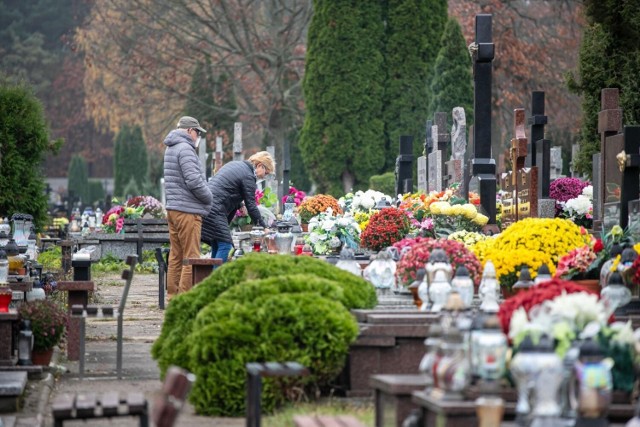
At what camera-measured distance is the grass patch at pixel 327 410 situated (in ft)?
27.4

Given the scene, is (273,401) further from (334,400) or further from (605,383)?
(605,383)

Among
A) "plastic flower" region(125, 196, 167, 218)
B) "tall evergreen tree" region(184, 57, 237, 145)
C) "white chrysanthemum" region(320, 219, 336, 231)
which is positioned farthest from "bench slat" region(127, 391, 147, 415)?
"tall evergreen tree" region(184, 57, 237, 145)

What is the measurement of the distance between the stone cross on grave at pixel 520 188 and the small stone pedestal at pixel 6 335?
6990 mm

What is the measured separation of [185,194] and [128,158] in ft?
165

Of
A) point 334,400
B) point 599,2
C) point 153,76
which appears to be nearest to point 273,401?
point 334,400

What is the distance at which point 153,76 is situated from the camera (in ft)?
145

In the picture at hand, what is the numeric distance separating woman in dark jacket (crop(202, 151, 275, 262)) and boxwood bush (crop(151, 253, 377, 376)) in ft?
18.7

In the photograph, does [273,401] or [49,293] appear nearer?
[273,401]

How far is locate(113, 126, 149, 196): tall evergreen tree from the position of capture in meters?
64.6

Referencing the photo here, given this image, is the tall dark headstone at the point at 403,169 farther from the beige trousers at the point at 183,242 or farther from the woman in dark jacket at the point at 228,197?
the beige trousers at the point at 183,242

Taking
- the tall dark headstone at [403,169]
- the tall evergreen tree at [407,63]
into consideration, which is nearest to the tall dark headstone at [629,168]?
the tall dark headstone at [403,169]

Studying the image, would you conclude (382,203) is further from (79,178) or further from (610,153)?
(79,178)

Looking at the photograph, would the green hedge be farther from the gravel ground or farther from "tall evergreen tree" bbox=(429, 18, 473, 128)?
"tall evergreen tree" bbox=(429, 18, 473, 128)

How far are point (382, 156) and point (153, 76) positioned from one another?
9893 mm
